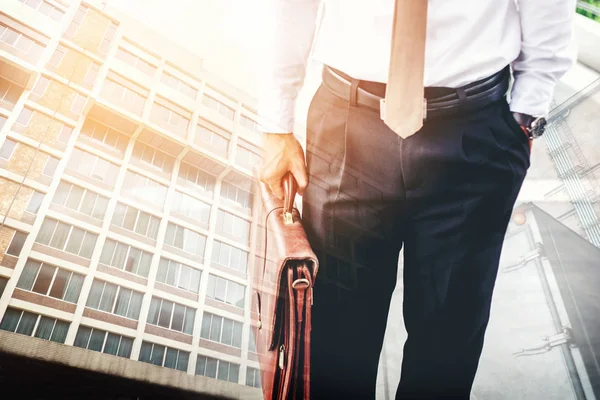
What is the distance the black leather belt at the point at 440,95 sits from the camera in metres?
1.14

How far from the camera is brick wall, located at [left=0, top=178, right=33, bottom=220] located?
1.10 metres

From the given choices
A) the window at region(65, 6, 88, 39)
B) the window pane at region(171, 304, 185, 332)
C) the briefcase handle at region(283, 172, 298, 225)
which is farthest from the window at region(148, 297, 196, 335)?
the window at region(65, 6, 88, 39)

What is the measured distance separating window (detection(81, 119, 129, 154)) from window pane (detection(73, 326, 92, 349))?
1.73 feet

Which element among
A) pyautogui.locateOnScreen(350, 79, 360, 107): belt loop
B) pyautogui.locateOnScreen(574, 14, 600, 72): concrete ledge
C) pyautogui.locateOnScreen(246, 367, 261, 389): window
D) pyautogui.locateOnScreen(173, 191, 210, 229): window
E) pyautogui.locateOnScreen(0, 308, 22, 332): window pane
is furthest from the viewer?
pyautogui.locateOnScreen(574, 14, 600, 72): concrete ledge

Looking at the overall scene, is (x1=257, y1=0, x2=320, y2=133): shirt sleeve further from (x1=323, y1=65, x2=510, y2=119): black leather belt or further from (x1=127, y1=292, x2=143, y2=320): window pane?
(x1=127, y1=292, x2=143, y2=320): window pane

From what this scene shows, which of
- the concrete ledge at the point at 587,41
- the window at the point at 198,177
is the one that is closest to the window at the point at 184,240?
the window at the point at 198,177

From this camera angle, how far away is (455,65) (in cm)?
113

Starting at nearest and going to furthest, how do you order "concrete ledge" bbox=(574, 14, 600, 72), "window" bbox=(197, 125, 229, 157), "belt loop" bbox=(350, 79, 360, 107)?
"belt loop" bbox=(350, 79, 360, 107), "window" bbox=(197, 125, 229, 157), "concrete ledge" bbox=(574, 14, 600, 72)

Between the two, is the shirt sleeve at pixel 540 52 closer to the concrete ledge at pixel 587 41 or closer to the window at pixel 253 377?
the concrete ledge at pixel 587 41

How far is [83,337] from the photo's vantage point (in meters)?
1.09

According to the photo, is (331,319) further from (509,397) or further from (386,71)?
(509,397)

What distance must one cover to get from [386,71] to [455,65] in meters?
0.19

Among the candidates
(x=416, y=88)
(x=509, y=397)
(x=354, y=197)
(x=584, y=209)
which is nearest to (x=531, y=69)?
(x=416, y=88)

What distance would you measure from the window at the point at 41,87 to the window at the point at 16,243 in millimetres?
422
